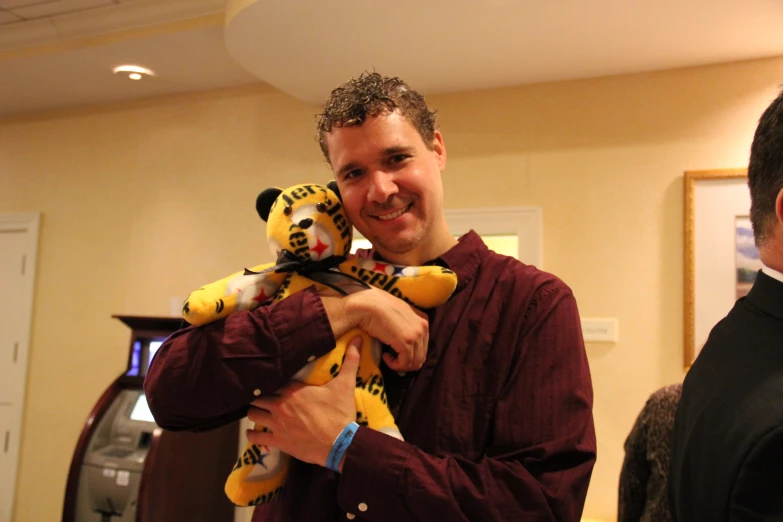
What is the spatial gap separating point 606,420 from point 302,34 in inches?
79.6

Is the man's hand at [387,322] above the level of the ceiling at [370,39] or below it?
below

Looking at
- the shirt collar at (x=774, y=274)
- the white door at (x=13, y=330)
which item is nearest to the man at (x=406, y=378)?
the shirt collar at (x=774, y=274)

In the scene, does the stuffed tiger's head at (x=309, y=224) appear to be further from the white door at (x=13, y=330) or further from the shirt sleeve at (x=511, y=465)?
the white door at (x=13, y=330)

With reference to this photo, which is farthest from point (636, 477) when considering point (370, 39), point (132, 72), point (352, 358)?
point (132, 72)

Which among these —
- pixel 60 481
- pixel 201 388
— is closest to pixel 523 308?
pixel 201 388

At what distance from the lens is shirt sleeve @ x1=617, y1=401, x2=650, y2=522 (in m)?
1.55

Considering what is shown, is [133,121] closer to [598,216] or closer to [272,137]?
[272,137]

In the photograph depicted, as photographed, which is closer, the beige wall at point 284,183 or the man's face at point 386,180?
the man's face at point 386,180

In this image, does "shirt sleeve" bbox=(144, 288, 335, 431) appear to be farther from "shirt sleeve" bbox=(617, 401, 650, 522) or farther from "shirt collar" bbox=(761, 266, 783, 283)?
"shirt sleeve" bbox=(617, 401, 650, 522)

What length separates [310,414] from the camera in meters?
0.92

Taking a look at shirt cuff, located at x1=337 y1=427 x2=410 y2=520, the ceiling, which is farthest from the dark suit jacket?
the ceiling

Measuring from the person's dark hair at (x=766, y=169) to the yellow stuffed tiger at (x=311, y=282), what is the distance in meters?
0.45

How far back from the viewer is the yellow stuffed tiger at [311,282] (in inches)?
38.2

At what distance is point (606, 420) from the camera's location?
2.52 m
